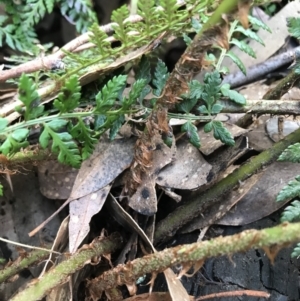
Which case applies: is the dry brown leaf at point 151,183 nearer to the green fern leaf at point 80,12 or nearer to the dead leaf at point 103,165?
the dead leaf at point 103,165

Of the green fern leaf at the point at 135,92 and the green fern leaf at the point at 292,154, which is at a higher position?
the green fern leaf at the point at 135,92

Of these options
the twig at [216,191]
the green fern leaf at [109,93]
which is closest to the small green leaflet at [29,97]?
the green fern leaf at [109,93]

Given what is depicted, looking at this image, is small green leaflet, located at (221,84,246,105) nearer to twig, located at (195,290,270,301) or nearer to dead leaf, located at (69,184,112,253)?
dead leaf, located at (69,184,112,253)

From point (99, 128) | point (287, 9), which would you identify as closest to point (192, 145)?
point (99, 128)

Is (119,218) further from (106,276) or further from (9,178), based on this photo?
(9,178)

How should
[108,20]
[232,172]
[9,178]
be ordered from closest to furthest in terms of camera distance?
[232,172], [9,178], [108,20]

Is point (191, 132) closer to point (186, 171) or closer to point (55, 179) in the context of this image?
point (186, 171)
